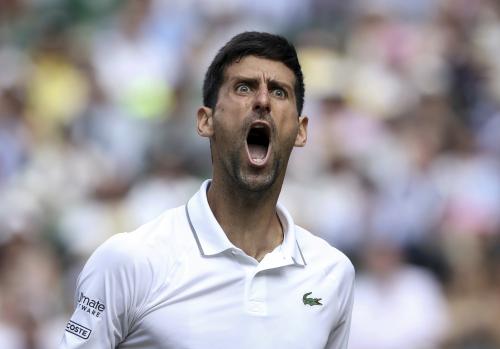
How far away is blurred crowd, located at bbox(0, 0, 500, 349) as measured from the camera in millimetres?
8289

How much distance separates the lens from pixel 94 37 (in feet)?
37.2

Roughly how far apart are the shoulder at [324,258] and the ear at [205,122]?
49cm

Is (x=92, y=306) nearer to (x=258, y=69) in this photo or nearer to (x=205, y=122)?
(x=205, y=122)

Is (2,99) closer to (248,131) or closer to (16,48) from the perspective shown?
(16,48)

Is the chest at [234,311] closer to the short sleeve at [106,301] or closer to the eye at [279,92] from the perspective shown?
the short sleeve at [106,301]

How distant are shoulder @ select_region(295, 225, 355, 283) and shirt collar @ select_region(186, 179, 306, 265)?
1.9 inches

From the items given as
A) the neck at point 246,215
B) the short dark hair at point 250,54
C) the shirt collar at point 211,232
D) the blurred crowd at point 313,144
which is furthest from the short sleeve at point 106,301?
the blurred crowd at point 313,144

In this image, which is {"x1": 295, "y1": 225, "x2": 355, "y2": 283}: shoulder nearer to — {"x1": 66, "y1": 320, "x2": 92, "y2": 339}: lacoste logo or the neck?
the neck

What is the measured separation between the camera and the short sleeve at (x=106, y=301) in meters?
3.67

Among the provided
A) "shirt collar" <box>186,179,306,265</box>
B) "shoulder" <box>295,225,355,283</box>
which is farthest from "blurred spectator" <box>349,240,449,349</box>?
"shirt collar" <box>186,179,306,265</box>

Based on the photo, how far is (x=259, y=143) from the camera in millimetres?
4086

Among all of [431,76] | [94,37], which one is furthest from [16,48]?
[431,76]

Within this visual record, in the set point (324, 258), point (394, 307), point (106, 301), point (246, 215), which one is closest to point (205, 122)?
point (246, 215)

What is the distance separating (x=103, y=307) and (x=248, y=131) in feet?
2.43
